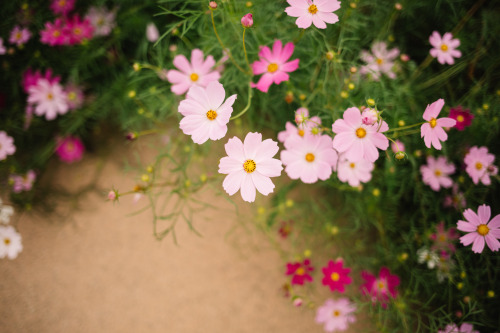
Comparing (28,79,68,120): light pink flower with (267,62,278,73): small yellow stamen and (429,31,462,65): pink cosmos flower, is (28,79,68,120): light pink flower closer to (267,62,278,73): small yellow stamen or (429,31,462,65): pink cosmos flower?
(267,62,278,73): small yellow stamen

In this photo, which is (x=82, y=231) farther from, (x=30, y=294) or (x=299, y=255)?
(x=299, y=255)

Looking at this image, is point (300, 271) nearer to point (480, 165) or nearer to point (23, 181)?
point (480, 165)

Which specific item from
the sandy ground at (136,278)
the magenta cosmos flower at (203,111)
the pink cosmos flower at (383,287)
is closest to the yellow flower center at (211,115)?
the magenta cosmos flower at (203,111)

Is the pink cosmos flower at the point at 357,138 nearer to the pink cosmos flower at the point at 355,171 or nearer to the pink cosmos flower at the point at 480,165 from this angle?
the pink cosmos flower at the point at 355,171

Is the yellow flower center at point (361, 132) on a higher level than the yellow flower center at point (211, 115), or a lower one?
lower

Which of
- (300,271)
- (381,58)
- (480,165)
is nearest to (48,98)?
(300,271)
